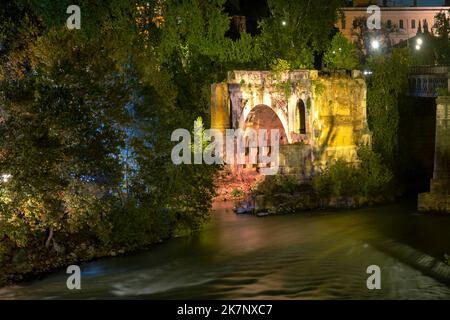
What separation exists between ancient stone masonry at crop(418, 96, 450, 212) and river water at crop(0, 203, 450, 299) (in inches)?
33.2

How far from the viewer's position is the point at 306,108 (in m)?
37.2

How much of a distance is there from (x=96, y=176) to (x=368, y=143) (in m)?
17.3

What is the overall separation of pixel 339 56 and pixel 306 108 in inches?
673

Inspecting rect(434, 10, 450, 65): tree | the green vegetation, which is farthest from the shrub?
rect(434, 10, 450, 65): tree

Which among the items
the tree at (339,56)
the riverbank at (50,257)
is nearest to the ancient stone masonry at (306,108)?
the tree at (339,56)

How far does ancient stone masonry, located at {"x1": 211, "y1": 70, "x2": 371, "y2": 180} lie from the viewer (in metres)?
37.1

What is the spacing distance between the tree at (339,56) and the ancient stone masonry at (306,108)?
11.8 metres

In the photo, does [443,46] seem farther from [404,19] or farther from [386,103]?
[404,19]

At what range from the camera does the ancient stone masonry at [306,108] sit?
37.1 metres

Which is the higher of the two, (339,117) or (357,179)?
(339,117)

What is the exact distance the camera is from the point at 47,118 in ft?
77.9

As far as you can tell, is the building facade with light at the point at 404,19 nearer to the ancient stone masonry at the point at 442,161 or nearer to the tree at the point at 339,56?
→ the tree at the point at 339,56

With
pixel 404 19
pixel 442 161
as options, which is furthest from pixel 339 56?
pixel 404 19

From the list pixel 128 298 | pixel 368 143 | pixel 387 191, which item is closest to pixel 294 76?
pixel 368 143
